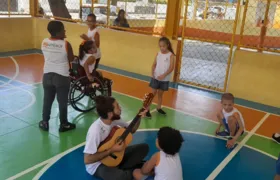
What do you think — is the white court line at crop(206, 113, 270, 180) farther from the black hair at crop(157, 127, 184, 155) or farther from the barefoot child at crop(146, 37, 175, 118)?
the barefoot child at crop(146, 37, 175, 118)

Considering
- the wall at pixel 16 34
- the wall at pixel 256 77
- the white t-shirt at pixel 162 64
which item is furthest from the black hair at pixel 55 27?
the wall at pixel 16 34

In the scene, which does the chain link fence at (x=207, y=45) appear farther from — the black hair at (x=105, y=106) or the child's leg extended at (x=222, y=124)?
the black hair at (x=105, y=106)

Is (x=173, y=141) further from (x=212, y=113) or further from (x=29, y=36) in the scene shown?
(x=29, y=36)

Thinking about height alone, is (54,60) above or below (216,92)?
above

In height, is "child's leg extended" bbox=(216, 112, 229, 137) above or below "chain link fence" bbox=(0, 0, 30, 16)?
below

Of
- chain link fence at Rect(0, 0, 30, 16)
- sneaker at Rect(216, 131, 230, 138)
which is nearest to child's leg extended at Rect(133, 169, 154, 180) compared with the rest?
sneaker at Rect(216, 131, 230, 138)

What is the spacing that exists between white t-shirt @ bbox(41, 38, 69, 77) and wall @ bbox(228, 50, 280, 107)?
12.3 ft

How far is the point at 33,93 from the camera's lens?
5820 mm

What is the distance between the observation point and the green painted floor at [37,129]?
11.8 ft

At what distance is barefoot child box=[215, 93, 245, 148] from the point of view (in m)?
4.17

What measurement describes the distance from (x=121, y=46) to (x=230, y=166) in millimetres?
5033

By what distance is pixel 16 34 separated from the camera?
9461mm

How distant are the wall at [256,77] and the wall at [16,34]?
6266 millimetres

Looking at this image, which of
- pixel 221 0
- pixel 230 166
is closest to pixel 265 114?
pixel 230 166
